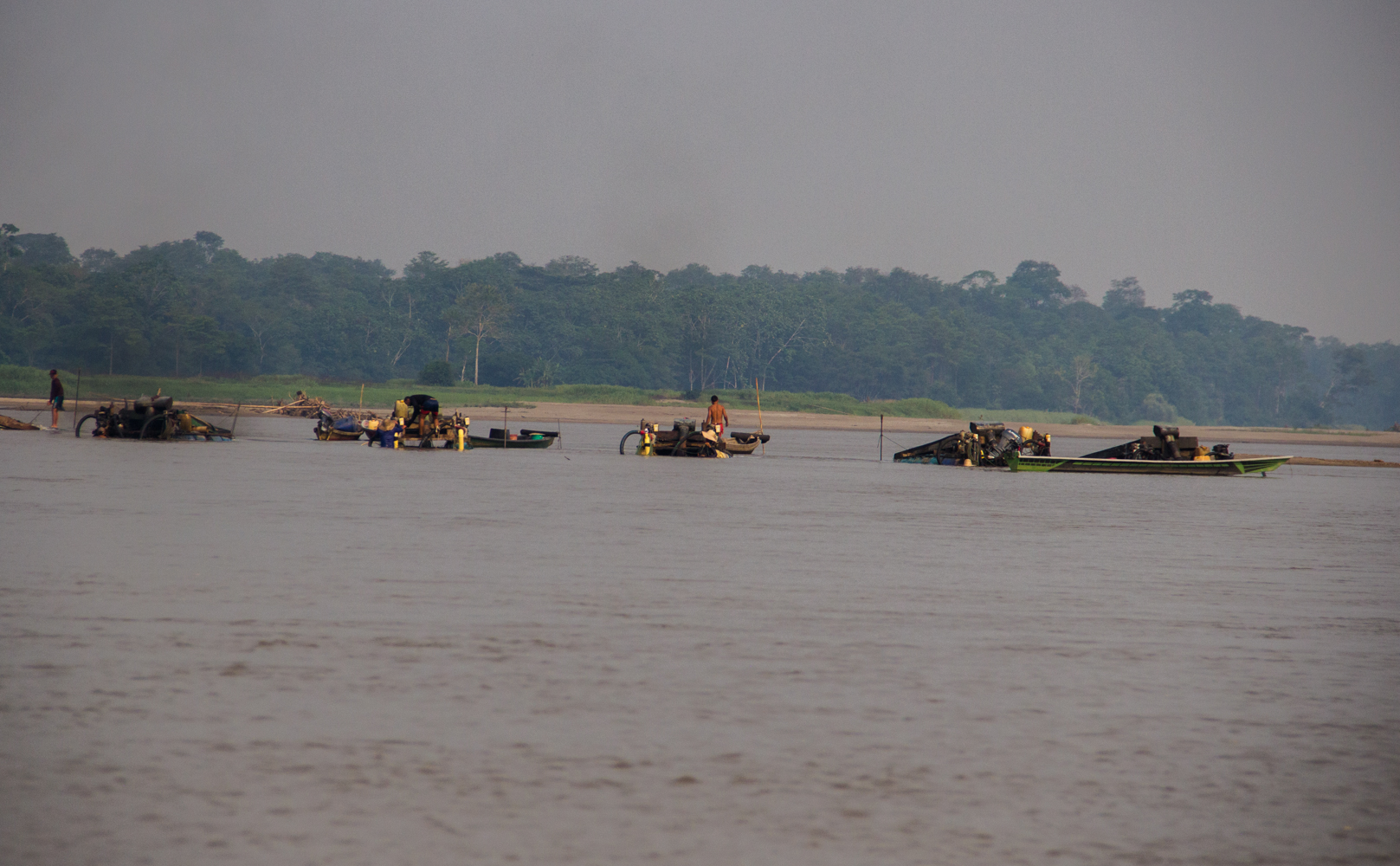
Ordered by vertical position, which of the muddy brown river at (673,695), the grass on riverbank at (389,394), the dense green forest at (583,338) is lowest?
the muddy brown river at (673,695)

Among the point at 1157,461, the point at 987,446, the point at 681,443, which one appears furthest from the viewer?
the point at 681,443

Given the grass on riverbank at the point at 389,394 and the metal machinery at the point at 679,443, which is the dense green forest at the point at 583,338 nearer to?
the grass on riverbank at the point at 389,394

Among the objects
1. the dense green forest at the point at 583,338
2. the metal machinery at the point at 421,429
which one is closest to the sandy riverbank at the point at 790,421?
the dense green forest at the point at 583,338

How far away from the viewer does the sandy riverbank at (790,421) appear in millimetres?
76000

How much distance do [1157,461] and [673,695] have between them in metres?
29.9

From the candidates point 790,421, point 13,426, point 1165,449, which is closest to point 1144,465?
point 1165,449

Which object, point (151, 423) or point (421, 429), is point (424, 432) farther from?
point (151, 423)

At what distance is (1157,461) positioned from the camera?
34.4 meters

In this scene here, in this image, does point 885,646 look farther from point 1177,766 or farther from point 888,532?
point 888,532

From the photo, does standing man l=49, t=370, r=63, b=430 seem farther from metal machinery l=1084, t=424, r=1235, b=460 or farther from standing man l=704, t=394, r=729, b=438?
metal machinery l=1084, t=424, r=1235, b=460

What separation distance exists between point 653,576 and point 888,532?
20.4ft

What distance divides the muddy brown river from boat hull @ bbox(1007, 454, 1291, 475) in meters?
17.9

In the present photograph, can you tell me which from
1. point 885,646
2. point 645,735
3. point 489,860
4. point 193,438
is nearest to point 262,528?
point 885,646

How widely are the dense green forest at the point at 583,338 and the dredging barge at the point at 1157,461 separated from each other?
68690 mm
